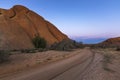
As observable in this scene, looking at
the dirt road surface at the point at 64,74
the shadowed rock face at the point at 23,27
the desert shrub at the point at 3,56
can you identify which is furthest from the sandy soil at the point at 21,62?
the shadowed rock face at the point at 23,27

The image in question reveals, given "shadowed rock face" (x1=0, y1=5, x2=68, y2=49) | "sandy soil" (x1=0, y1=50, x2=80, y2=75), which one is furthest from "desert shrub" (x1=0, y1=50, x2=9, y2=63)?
"shadowed rock face" (x1=0, y1=5, x2=68, y2=49)

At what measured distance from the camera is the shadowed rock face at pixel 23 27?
8550cm

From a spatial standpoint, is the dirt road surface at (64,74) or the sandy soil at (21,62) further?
the sandy soil at (21,62)

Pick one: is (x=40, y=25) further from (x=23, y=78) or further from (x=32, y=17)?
(x=23, y=78)

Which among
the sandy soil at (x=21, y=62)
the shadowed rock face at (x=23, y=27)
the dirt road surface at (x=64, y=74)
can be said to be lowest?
the dirt road surface at (x=64, y=74)

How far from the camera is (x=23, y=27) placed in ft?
332

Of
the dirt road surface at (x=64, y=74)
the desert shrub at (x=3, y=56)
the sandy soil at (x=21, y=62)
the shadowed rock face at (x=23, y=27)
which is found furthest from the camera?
the shadowed rock face at (x=23, y=27)

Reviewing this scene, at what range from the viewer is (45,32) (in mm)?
109188

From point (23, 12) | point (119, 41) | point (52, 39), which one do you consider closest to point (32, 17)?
point (23, 12)

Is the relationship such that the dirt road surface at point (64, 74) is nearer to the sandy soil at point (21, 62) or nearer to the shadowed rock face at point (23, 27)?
the sandy soil at point (21, 62)

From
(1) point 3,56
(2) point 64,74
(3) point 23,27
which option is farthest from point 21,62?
(3) point 23,27

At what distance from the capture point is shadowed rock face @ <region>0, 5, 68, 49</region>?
85.5m

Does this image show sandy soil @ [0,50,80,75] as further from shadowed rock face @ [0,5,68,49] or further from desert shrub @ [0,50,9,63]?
shadowed rock face @ [0,5,68,49]

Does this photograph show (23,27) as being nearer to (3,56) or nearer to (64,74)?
(3,56)
